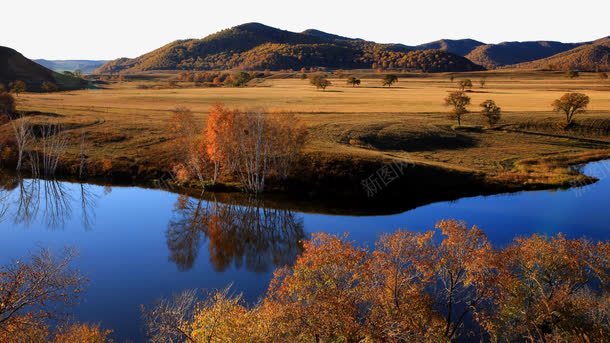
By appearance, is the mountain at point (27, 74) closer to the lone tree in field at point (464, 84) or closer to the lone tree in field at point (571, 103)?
the lone tree in field at point (464, 84)

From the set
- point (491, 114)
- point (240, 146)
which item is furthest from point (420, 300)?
point (491, 114)

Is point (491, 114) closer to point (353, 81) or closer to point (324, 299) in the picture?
point (324, 299)

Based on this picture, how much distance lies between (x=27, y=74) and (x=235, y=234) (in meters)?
158

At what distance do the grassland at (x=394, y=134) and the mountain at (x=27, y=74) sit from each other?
50.3m

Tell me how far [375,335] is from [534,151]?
6930 centimetres

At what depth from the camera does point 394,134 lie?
84.9 meters

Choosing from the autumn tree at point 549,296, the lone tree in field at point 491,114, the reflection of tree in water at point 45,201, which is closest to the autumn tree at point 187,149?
the reflection of tree in water at point 45,201

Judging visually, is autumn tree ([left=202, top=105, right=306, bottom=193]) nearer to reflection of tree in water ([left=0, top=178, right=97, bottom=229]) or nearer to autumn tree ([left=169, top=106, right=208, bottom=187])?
autumn tree ([left=169, top=106, right=208, bottom=187])

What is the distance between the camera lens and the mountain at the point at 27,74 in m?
161

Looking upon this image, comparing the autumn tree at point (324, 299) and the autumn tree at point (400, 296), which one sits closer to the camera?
the autumn tree at point (324, 299)

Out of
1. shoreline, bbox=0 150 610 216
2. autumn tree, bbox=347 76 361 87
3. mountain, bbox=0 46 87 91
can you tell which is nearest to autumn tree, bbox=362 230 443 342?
shoreline, bbox=0 150 610 216

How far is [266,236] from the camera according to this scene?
50.3 metres

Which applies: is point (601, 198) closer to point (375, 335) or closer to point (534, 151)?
point (534, 151)

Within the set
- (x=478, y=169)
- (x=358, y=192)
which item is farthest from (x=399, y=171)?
(x=478, y=169)
